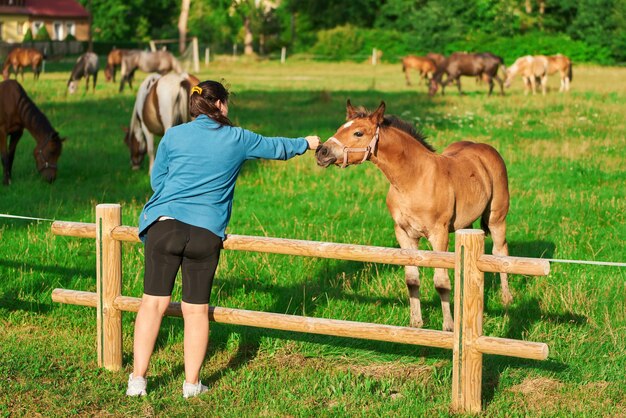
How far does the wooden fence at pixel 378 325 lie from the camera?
5570 millimetres

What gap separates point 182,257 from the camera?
584cm

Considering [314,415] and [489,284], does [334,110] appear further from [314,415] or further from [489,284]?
[314,415]

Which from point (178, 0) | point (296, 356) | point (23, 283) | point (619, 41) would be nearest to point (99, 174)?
point (23, 283)

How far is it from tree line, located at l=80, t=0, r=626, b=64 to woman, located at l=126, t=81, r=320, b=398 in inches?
2452

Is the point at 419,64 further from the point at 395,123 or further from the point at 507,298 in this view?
the point at 395,123

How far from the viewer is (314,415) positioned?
19.0 feet

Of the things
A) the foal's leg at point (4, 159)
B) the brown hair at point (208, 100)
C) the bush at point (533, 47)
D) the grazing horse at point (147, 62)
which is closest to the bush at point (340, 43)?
the bush at point (533, 47)

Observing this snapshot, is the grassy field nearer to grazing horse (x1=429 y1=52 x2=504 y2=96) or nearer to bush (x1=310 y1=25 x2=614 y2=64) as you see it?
grazing horse (x1=429 y1=52 x2=504 y2=96)

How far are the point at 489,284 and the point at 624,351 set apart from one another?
204 cm

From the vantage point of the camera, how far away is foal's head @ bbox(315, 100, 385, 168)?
659 cm

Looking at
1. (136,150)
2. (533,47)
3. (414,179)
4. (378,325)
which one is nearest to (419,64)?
(533,47)

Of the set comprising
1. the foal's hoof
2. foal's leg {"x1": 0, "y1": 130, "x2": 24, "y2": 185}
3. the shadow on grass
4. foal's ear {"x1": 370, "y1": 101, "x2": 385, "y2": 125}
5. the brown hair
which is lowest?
the shadow on grass

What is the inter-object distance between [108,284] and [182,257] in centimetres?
93

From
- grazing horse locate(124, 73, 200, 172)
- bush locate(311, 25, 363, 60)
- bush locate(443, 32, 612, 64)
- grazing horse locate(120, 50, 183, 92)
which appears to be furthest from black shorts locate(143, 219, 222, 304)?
bush locate(311, 25, 363, 60)
